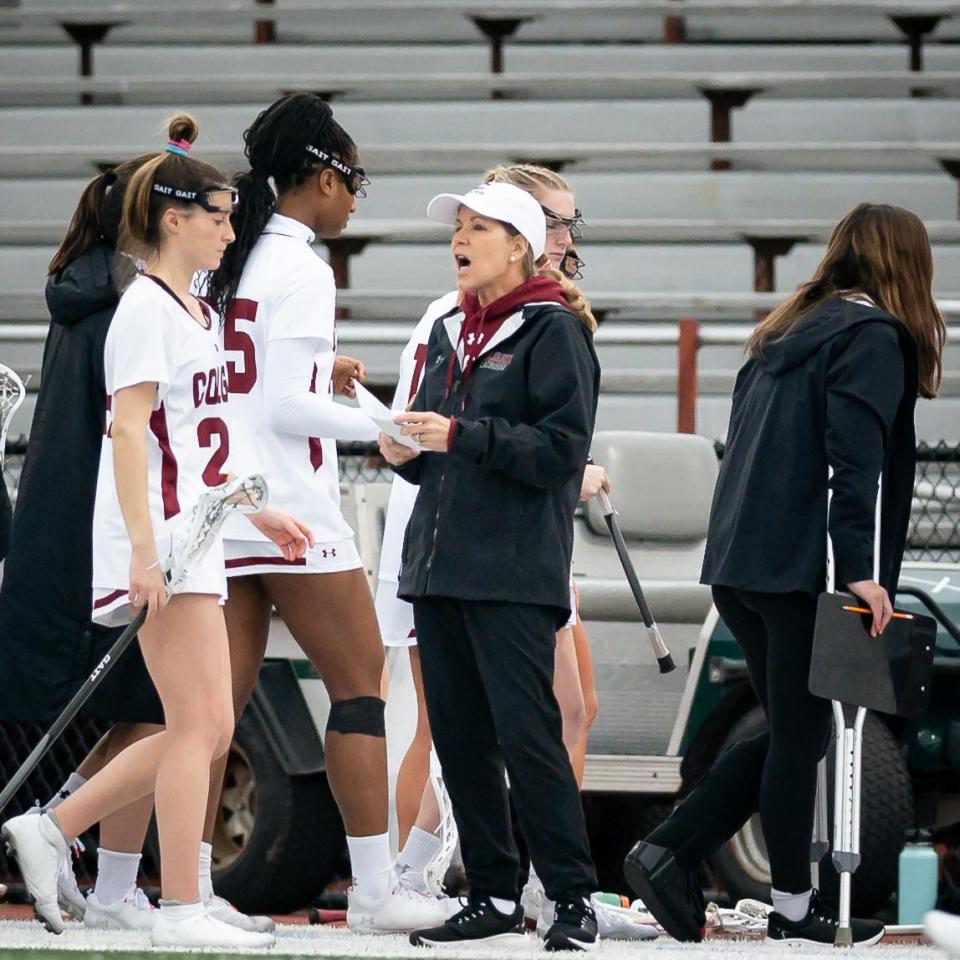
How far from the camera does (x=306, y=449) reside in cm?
376

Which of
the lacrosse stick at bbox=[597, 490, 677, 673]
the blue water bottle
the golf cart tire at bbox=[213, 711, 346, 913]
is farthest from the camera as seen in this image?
the golf cart tire at bbox=[213, 711, 346, 913]

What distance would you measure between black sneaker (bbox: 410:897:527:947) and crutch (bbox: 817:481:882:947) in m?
0.62

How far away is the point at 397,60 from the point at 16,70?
7.04 feet

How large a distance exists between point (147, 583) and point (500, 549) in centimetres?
59

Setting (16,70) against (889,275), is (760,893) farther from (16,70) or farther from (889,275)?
(16,70)

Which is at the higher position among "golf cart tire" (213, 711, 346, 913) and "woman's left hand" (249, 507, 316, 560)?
"woman's left hand" (249, 507, 316, 560)

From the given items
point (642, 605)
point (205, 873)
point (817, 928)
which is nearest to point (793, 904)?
point (817, 928)

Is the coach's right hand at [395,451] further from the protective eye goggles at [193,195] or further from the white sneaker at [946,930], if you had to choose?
the white sneaker at [946,930]

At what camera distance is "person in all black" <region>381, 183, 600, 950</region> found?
132 inches

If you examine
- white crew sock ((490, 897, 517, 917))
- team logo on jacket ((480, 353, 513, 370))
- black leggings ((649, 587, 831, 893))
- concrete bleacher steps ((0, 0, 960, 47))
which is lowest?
white crew sock ((490, 897, 517, 917))

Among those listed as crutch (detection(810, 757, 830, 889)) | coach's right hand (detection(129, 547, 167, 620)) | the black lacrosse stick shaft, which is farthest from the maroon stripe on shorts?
crutch (detection(810, 757, 830, 889))

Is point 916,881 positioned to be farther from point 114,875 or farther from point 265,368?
point 265,368

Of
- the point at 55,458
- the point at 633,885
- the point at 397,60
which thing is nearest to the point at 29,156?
the point at 397,60

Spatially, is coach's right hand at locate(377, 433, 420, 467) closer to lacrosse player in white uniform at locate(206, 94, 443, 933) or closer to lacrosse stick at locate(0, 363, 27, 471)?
lacrosse player in white uniform at locate(206, 94, 443, 933)
